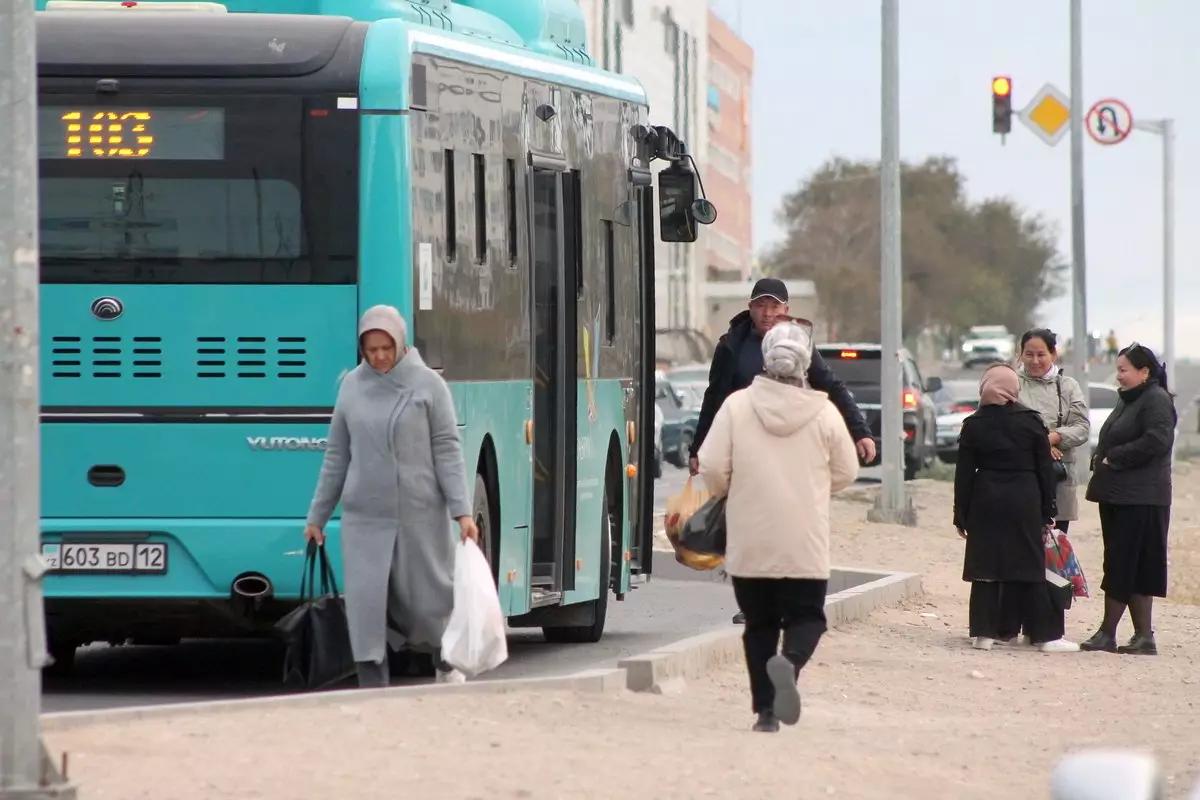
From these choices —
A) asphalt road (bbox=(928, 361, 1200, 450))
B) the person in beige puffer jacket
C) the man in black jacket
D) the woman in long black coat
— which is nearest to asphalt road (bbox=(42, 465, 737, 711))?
the man in black jacket

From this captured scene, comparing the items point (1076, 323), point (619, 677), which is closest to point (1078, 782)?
point (619, 677)

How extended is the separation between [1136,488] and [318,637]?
598 cm

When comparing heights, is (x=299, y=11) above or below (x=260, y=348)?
above

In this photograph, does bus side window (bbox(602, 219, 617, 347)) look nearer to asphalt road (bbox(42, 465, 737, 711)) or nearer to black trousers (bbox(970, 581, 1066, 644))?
asphalt road (bbox(42, 465, 737, 711))

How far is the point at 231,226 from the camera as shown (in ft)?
38.0

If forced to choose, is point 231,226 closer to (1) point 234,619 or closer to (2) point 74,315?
(2) point 74,315

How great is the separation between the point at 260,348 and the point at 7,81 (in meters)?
3.88

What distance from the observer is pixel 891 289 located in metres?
28.5

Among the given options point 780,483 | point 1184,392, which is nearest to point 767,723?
point 780,483

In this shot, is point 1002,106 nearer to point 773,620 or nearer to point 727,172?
point 773,620

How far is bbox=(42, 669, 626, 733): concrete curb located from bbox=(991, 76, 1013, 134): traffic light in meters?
26.7

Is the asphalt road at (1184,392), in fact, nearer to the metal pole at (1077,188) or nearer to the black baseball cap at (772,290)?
the metal pole at (1077,188)

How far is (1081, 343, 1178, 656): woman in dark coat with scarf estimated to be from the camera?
15297 mm

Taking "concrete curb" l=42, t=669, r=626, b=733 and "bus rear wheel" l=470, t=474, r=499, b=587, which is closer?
"concrete curb" l=42, t=669, r=626, b=733
